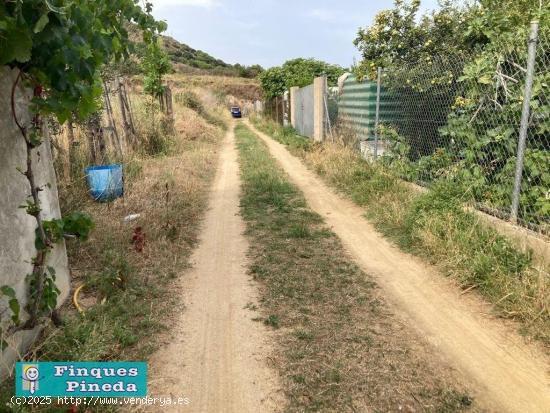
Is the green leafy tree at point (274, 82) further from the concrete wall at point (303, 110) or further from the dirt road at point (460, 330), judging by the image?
the dirt road at point (460, 330)

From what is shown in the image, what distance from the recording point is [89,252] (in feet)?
14.9

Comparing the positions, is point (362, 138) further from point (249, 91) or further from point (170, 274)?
point (249, 91)

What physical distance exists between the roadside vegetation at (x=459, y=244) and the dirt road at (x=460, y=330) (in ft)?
0.51

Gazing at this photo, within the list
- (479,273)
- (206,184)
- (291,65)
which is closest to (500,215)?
(479,273)

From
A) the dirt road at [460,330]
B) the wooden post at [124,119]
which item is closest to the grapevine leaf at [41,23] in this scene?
the dirt road at [460,330]

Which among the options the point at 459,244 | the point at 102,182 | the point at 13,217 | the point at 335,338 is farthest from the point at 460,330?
the point at 102,182

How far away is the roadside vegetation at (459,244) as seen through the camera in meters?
3.40

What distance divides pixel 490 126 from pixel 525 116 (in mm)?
824

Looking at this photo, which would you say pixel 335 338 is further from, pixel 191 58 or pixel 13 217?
pixel 191 58

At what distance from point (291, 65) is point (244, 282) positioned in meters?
23.8


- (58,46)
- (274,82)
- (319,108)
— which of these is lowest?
(319,108)

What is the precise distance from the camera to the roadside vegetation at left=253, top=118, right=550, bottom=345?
3402 millimetres

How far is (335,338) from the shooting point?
321 cm

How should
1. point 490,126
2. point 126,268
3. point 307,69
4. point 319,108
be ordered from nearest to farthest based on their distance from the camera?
point 126,268 → point 490,126 → point 319,108 → point 307,69
